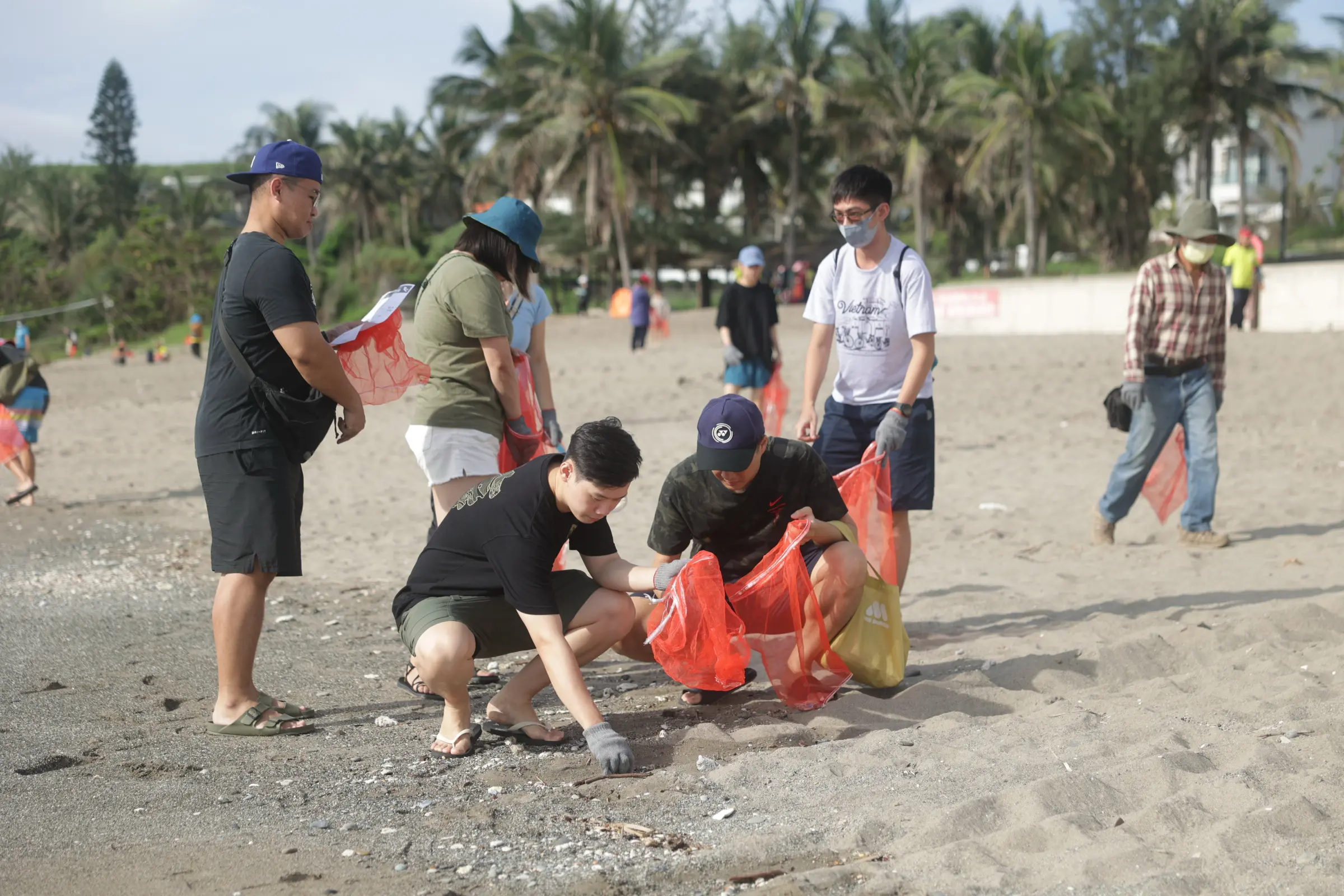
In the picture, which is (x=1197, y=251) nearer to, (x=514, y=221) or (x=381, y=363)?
(x=514, y=221)

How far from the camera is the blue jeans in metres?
6.92

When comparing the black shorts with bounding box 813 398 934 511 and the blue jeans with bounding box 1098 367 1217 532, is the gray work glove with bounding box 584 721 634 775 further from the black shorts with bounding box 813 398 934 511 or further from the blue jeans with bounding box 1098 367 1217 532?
the blue jeans with bounding box 1098 367 1217 532

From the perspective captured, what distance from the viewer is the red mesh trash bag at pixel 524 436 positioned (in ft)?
15.9

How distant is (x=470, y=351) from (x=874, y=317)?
5.39 feet

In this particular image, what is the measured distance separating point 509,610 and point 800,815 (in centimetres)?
122

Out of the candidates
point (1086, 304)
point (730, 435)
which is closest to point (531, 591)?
point (730, 435)

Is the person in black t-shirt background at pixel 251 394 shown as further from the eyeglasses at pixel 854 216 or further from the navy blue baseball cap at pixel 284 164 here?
the eyeglasses at pixel 854 216

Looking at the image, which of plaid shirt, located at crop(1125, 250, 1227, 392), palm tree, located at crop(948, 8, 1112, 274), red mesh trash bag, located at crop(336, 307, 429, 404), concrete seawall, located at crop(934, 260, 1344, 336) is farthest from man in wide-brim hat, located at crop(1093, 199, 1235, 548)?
palm tree, located at crop(948, 8, 1112, 274)

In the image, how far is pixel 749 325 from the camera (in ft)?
31.3

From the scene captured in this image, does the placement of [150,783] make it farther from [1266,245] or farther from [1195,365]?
[1266,245]

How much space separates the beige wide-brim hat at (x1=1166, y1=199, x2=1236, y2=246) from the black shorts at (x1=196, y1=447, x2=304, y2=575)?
5000mm

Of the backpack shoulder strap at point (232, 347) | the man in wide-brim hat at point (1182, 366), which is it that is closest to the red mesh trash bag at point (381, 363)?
the backpack shoulder strap at point (232, 347)

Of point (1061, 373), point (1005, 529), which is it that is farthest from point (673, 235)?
point (1005, 529)

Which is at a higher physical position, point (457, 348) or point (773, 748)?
point (457, 348)
